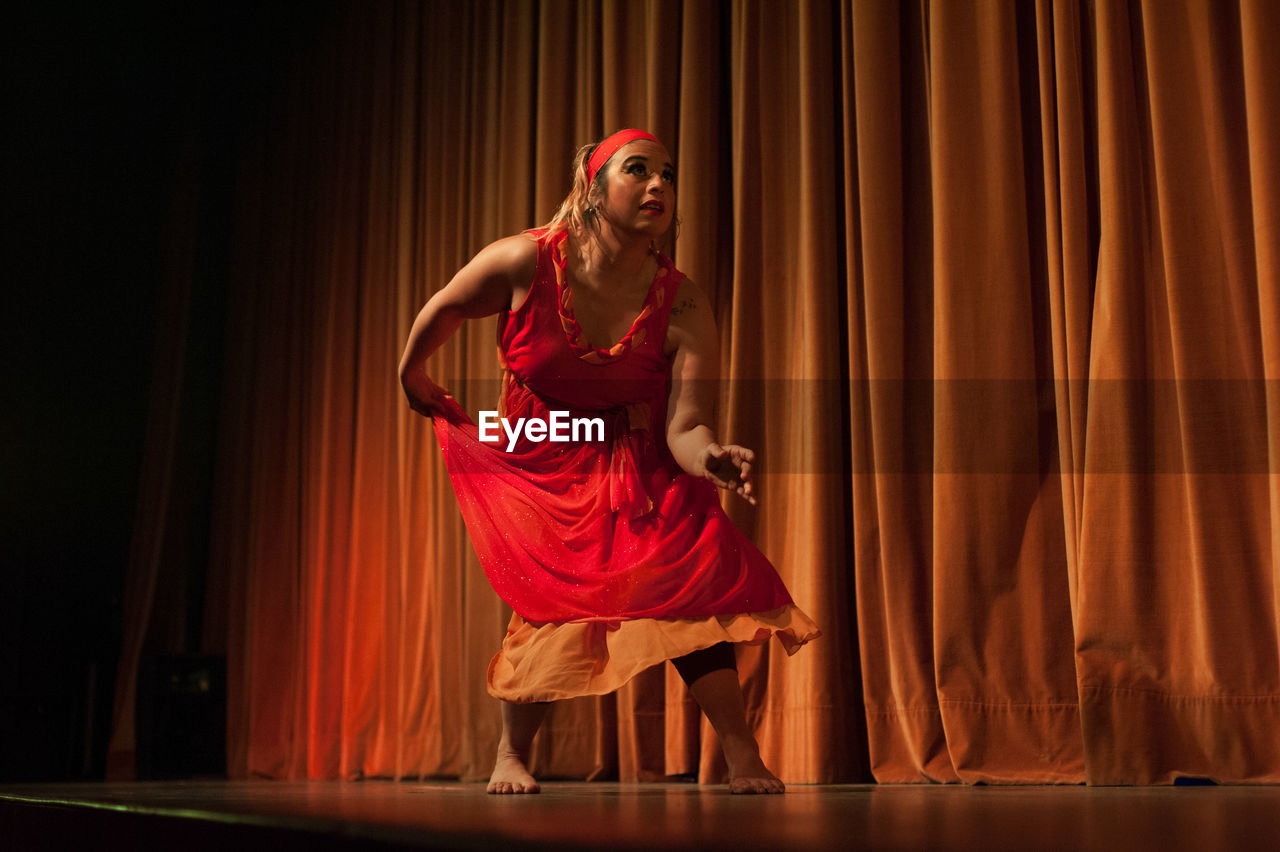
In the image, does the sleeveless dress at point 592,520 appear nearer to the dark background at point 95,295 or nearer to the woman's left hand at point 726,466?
the woman's left hand at point 726,466

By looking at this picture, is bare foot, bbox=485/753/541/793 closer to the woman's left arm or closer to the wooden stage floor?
the wooden stage floor

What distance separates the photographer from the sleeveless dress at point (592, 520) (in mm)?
1887

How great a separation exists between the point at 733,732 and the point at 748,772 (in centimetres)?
6

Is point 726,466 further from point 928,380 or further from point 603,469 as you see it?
point 928,380

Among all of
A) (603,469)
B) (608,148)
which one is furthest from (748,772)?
(608,148)

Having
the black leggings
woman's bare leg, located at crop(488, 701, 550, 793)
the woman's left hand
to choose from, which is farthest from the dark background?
the woman's left hand

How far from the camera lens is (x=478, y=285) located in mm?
2127

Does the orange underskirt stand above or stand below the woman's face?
below

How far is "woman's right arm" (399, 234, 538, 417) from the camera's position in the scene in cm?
211

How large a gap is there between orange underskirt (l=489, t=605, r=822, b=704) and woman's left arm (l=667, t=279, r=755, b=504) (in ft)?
0.72

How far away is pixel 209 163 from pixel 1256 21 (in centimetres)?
388

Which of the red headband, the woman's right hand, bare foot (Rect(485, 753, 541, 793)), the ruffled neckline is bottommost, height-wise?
bare foot (Rect(485, 753, 541, 793))

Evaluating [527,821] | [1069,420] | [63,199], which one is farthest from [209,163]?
[527,821]

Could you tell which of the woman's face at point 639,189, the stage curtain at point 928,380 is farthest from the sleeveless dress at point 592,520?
the stage curtain at point 928,380
